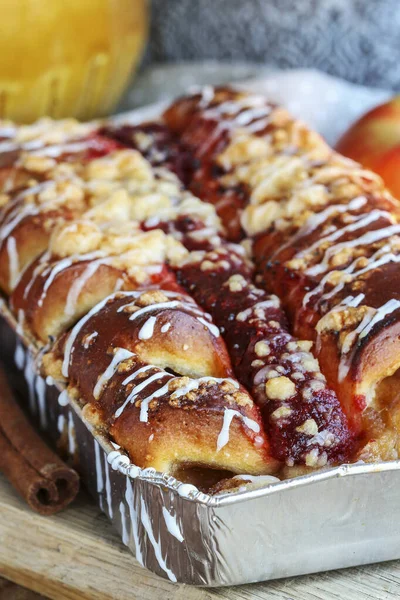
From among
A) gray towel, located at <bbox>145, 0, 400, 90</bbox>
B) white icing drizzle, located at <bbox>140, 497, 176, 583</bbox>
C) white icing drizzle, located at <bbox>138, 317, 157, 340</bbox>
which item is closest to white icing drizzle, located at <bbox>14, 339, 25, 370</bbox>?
white icing drizzle, located at <bbox>138, 317, 157, 340</bbox>

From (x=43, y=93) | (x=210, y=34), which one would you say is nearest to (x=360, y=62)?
(x=210, y=34)

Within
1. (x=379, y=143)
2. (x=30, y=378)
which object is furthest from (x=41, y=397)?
(x=379, y=143)

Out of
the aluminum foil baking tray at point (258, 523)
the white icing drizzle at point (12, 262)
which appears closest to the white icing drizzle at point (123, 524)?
the aluminum foil baking tray at point (258, 523)

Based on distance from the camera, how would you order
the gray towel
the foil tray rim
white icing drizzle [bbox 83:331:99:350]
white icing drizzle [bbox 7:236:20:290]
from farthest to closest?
the gray towel < white icing drizzle [bbox 7:236:20:290] < white icing drizzle [bbox 83:331:99:350] < the foil tray rim

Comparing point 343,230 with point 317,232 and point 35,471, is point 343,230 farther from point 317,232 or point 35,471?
point 35,471

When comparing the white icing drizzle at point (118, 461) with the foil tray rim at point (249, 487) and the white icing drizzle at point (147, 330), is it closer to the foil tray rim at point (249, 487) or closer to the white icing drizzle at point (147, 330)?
the foil tray rim at point (249, 487)

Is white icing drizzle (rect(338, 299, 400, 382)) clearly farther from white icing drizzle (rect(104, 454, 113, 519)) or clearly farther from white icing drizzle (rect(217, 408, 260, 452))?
white icing drizzle (rect(104, 454, 113, 519))
